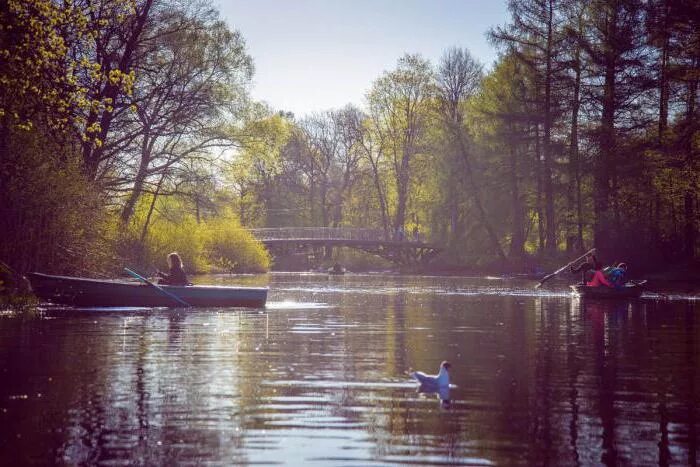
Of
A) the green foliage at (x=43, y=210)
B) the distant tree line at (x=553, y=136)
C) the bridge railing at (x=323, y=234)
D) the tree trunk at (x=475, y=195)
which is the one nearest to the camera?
the green foliage at (x=43, y=210)

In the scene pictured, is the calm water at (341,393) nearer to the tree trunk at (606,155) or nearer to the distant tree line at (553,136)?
the distant tree line at (553,136)

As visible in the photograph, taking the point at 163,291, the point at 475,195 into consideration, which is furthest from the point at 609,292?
the point at 475,195

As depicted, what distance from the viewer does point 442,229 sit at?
6675cm

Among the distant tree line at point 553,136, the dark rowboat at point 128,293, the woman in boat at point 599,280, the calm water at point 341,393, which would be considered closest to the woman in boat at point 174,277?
the dark rowboat at point 128,293

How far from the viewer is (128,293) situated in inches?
990

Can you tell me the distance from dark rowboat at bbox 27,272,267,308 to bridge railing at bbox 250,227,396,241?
4305 centimetres

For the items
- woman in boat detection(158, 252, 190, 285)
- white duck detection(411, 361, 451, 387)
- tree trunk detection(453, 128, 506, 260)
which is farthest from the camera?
tree trunk detection(453, 128, 506, 260)

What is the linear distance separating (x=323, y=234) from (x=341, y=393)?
58645mm

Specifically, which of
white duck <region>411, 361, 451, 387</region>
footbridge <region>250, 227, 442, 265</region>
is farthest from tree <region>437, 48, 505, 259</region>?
white duck <region>411, 361, 451, 387</region>

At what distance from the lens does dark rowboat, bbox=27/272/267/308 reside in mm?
23438

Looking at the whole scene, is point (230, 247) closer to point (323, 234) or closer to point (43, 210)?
point (323, 234)

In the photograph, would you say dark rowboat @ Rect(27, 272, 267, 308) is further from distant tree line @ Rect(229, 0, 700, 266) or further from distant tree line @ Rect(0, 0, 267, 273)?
distant tree line @ Rect(229, 0, 700, 266)

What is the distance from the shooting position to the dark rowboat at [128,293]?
23.4m

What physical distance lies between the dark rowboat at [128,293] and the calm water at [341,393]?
1.92 metres
